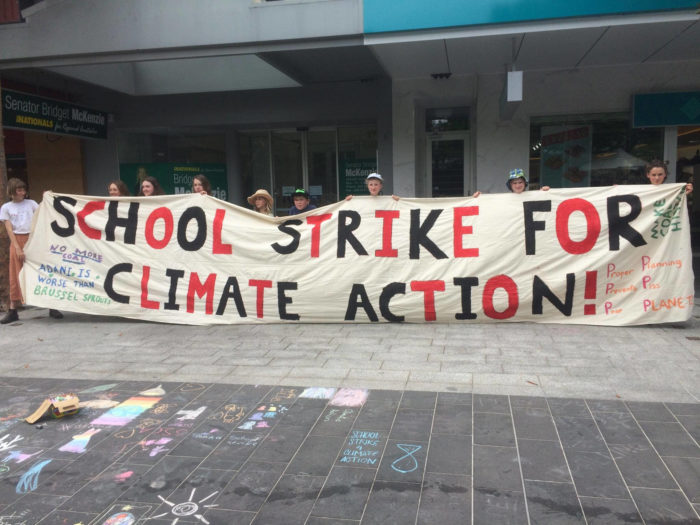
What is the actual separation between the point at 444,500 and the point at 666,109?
9.04 meters

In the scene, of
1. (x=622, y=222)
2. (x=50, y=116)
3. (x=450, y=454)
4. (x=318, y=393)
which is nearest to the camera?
(x=450, y=454)

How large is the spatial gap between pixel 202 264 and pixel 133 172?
20.9 feet

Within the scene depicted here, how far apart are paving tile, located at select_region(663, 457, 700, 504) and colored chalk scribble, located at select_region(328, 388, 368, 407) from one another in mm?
2013

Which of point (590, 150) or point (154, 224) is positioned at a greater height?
point (590, 150)

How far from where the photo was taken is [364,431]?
3760 mm

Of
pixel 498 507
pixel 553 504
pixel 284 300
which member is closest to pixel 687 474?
pixel 553 504

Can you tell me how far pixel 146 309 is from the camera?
23.4 feet

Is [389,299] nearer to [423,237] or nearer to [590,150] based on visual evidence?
[423,237]

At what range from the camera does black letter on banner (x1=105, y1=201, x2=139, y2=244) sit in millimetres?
7207

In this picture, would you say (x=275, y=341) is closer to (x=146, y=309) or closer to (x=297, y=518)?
(x=146, y=309)

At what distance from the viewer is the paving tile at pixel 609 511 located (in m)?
2.71

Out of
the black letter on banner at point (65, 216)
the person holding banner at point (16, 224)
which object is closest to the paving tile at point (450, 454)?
the black letter on banner at point (65, 216)

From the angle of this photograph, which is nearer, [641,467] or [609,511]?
[609,511]

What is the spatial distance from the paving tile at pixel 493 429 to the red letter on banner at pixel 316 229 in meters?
3.35
